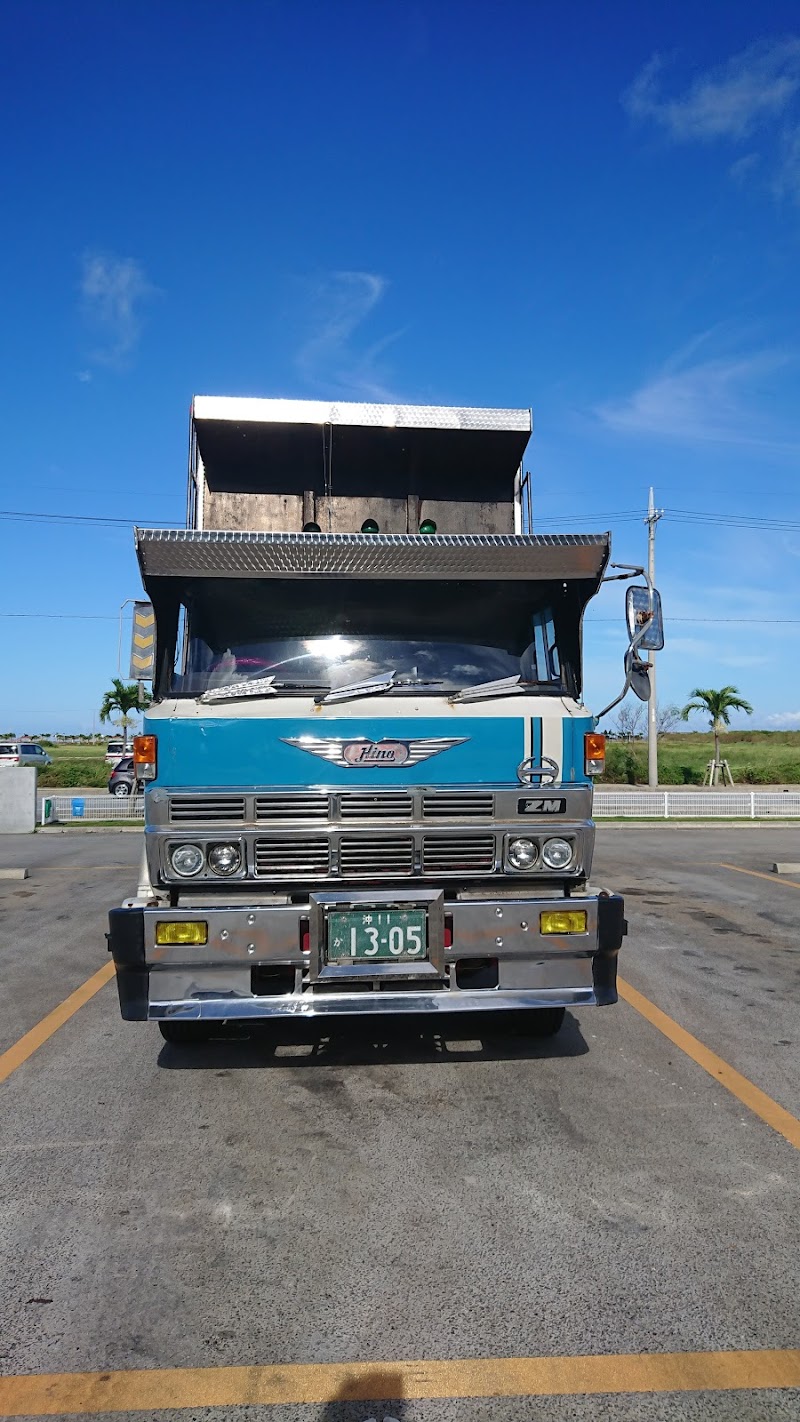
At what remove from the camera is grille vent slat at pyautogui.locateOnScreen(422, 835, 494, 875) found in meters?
4.18

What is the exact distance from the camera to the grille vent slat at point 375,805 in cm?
417

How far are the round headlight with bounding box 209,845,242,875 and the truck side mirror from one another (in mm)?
2282

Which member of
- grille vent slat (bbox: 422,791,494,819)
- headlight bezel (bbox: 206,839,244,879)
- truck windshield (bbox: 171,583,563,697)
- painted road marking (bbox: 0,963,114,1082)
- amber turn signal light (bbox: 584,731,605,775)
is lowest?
painted road marking (bbox: 0,963,114,1082)

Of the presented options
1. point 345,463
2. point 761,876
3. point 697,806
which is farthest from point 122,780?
point 345,463

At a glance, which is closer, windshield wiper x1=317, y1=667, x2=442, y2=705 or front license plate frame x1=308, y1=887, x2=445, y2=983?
front license plate frame x1=308, y1=887, x2=445, y2=983

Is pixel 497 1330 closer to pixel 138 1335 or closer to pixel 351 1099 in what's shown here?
pixel 138 1335

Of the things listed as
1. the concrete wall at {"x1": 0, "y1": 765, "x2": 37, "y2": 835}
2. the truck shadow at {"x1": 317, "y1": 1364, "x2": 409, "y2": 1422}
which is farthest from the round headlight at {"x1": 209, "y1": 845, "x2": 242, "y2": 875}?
the concrete wall at {"x1": 0, "y1": 765, "x2": 37, "y2": 835}

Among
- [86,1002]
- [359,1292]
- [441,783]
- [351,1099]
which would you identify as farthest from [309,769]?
[86,1002]

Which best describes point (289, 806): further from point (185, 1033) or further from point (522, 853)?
point (185, 1033)

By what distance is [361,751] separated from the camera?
4.20 meters

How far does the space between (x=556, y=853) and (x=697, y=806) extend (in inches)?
764

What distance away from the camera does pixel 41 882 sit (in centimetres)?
1159

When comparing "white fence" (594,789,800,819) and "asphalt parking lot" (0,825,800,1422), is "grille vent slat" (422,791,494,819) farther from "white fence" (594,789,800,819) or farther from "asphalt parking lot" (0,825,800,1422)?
"white fence" (594,789,800,819)

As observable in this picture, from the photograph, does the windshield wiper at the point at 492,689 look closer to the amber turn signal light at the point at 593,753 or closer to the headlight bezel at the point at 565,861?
the amber turn signal light at the point at 593,753
